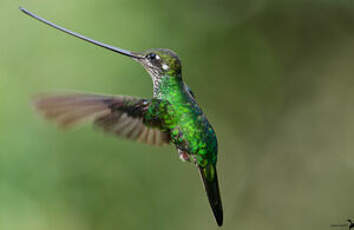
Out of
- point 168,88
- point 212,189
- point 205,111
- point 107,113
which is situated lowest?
point 212,189

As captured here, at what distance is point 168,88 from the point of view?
5.28 ft

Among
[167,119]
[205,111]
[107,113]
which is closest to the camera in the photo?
[107,113]

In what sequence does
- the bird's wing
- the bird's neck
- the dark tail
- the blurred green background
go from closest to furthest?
the bird's wing
the dark tail
the bird's neck
the blurred green background

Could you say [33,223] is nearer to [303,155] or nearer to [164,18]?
[164,18]

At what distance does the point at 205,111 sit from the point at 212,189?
2881mm

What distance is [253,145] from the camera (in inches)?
185

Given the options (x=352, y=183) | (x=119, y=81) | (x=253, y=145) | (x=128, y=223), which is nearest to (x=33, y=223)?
(x=128, y=223)

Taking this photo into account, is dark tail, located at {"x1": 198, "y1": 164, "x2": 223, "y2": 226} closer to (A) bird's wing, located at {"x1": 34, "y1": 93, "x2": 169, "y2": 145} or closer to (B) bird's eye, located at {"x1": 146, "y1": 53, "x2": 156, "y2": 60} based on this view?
(A) bird's wing, located at {"x1": 34, "y1": 93, "x2": 169, "y2": 145}

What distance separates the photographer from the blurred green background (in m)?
3.81

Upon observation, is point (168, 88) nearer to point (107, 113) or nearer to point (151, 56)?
point (151, 56)

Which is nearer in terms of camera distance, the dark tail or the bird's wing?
the bird's wing

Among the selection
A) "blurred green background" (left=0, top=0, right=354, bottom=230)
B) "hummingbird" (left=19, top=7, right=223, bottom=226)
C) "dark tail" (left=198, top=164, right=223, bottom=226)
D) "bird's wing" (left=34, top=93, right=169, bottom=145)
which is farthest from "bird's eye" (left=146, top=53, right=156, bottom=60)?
"blurred green background" (left=0, top=0, right=354, bottom=230)

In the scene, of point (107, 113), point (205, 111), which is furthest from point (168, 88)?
point (205, 111)

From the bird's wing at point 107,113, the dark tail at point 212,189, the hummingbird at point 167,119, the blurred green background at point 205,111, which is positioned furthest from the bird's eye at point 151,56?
the blurred green background at point 205,111
